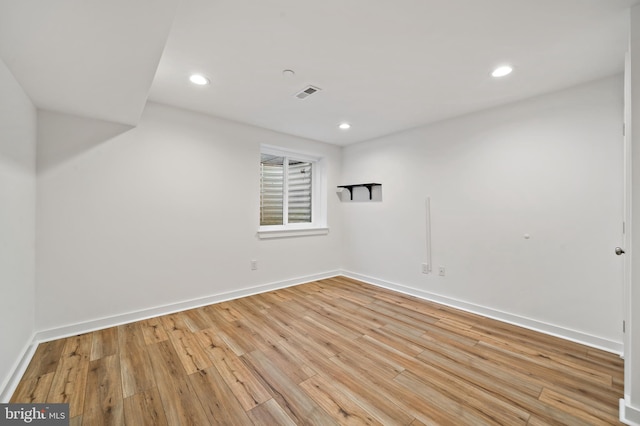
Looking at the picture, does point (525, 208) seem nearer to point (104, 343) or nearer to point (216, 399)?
point (216, 399)

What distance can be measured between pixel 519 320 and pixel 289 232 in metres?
2.89

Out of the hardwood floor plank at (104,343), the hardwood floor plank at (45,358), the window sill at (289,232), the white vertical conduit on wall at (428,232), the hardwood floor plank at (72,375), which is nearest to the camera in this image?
the hardwood floor plank at (72,375)

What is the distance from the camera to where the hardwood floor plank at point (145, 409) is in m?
1.38

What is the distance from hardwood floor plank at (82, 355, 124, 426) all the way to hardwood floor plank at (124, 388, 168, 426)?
35 millimetres

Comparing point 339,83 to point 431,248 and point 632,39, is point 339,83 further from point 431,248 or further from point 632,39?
point 431,248

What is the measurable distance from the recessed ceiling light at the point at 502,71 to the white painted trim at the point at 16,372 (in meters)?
3.99

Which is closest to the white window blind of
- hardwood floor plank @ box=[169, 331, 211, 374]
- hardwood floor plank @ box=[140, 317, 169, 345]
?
hardwood floor plank @ box=[140, 317, 169, 345]

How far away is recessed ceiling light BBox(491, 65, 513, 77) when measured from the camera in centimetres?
204

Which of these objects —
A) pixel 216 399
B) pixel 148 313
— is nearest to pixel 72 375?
pixel 148 313

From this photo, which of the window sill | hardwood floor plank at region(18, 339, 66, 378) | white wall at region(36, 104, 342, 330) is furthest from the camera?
the window sill

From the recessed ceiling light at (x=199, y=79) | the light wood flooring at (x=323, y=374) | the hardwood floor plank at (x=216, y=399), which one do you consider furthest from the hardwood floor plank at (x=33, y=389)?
the recessed ceiling light at (x=199, y=79)

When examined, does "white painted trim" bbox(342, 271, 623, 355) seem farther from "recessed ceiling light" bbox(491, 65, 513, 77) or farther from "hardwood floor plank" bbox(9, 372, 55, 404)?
"hardwood floor plank" bbox(9, 372, 55, 404)

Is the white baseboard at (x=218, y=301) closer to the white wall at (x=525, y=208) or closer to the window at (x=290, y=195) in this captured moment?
the white wall at (x=525, y=208)

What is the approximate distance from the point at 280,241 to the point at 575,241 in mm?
3233
